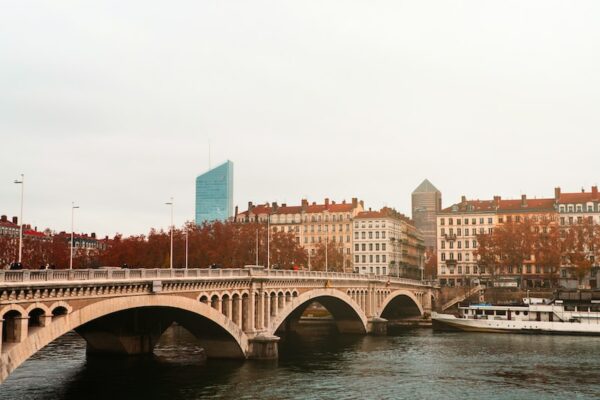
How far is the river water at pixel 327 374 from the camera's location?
2314 inches

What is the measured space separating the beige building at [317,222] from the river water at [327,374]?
3645 inches

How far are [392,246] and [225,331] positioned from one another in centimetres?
12159

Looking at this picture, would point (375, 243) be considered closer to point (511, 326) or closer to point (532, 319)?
point (532, 319)

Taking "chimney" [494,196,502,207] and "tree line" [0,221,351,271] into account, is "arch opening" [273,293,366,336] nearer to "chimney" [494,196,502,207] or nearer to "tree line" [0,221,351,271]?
"tree line" [0,221,351,271]

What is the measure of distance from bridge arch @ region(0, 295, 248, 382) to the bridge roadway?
0.20 feet

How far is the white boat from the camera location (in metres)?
112

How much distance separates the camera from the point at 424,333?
11475cm

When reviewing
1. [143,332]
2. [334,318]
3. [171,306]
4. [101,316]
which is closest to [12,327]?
[101,316]

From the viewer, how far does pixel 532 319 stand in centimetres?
11562

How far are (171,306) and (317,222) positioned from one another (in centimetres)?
13184

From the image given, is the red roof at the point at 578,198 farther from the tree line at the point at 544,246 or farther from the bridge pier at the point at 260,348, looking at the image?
the bridge pier at the point at 260,348

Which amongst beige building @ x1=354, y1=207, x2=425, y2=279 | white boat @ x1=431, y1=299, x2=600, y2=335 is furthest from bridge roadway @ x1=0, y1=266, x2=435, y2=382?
beige building @ x1=354, y1=207, x2=425, y2=279

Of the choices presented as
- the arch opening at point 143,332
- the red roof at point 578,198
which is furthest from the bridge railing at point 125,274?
the red roof at point 578,198

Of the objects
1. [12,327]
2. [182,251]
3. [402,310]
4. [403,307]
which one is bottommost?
[402,310]
